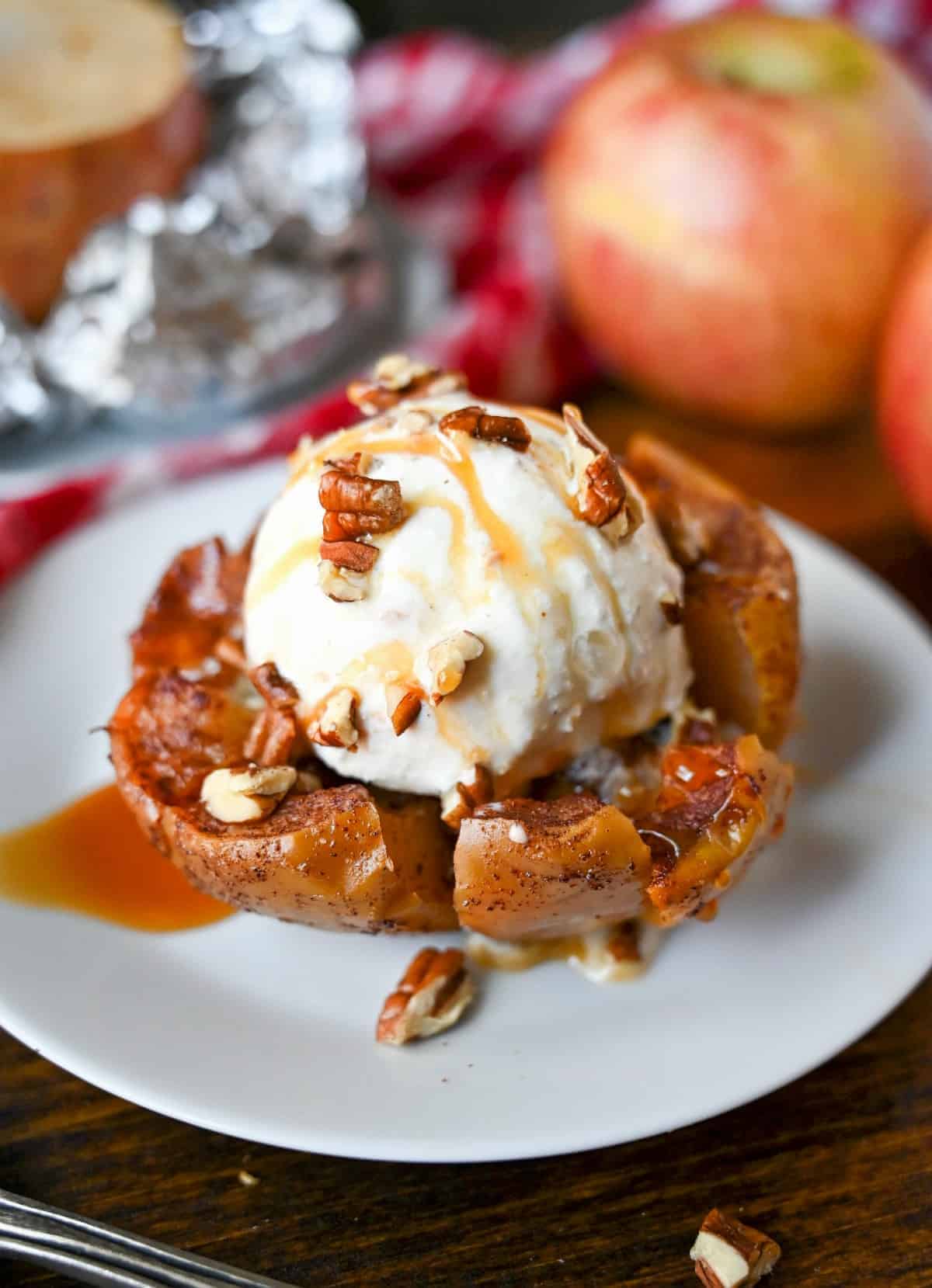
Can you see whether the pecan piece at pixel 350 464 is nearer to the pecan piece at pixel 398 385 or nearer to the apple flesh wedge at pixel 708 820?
the pecan piece at pixel 398 385

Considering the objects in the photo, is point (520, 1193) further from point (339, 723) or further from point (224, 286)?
point (224, 286)

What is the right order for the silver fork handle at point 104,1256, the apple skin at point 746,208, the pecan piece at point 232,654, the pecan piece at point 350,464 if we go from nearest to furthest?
the silver fork handle at point 104,1256, the pecan piece at point 350,464, the pecan piece at point 232,654, the apple skin at point 746,208

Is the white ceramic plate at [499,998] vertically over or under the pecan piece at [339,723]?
under

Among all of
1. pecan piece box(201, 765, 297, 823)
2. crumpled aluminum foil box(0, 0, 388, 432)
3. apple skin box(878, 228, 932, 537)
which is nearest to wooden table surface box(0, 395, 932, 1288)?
pecan piece box(201, 765, 297, 823)

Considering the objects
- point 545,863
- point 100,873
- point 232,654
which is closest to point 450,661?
point 545,863

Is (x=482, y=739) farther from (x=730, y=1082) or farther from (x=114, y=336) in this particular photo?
(x=114, y=336)

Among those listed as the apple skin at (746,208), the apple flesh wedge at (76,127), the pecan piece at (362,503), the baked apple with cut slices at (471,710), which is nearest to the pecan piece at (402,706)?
the baked apple with cut slices at (471,710)
